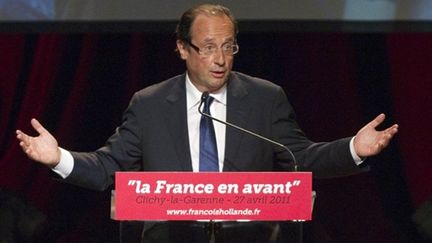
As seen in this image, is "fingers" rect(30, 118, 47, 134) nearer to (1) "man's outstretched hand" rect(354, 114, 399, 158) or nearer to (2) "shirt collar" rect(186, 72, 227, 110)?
(2) "shirt collar" rect(186, 72, 227, 110)

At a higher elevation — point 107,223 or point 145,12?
point 145,12

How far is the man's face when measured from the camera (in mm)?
3258

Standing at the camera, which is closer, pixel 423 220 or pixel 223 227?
pixel 223 227

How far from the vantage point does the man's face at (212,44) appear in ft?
10.7

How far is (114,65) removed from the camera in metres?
4.69

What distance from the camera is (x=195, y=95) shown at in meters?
3.38

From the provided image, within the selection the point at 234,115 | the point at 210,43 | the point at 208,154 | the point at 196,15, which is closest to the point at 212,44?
the point at 210,43

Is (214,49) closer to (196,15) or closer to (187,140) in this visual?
(196,15)

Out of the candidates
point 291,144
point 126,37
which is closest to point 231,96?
point 291,144

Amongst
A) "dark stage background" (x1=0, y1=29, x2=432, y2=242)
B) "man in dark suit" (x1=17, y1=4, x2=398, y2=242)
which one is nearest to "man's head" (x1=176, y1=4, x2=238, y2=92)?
"man in dark suit" (x1=17, y1=4, x2=398, y2=242)

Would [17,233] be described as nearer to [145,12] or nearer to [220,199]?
[145,12]

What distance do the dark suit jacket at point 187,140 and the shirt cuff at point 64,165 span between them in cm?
6

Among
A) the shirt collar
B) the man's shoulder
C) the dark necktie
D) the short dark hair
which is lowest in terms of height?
the dark necktie

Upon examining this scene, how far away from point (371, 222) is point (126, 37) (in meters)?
1.40
